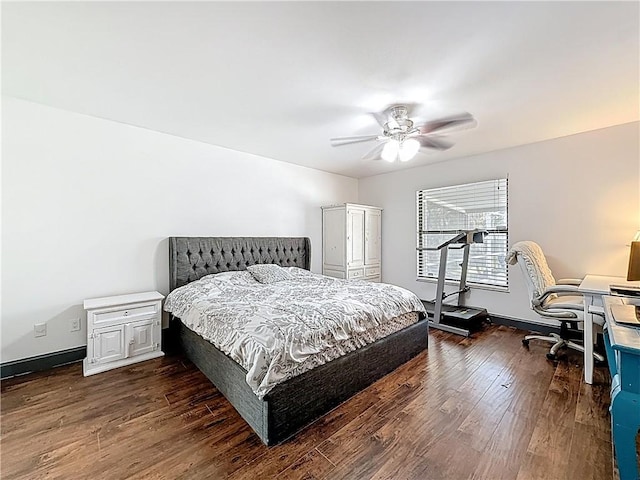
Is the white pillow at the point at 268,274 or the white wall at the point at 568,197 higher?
the white wall at the point at 568,197

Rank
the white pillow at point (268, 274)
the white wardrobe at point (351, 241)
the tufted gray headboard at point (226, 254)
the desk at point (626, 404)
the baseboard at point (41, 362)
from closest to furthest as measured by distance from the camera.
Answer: the desk at point (626, 404), the baseboard at point (41, 362), the tufted gray headboard at point (226, 254), the white pillow at point (268, 274), the white wardrobe at point (351, 241)

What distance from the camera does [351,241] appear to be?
4977mm

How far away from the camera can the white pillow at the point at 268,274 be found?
3674 mm

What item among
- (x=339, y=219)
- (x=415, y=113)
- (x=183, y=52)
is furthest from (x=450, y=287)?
(x=183, y=52)

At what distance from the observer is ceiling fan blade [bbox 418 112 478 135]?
2.89 metres

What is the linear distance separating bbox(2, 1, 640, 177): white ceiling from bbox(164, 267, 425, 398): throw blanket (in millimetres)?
1851

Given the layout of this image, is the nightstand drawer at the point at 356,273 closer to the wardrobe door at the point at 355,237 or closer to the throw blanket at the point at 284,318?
the wardrobe door at the point at 355,237

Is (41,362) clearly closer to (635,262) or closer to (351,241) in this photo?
(351,241)

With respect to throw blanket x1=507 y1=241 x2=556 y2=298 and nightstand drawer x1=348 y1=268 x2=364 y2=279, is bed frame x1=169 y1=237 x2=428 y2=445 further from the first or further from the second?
nightstand drawer x1=348 y1=268 x2=364 y2=279

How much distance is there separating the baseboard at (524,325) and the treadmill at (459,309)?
151mm

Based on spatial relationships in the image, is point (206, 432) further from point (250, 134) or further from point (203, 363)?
point (250, 134)

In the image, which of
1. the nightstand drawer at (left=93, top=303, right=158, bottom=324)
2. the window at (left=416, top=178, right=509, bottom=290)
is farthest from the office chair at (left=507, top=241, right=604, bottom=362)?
the nightstand drawer at (left=93, top=303, right=158, bottom=324)

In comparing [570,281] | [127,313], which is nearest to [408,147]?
[570,281]

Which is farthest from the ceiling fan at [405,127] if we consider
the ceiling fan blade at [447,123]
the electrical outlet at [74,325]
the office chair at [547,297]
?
the electrical outlet at [74,325]
